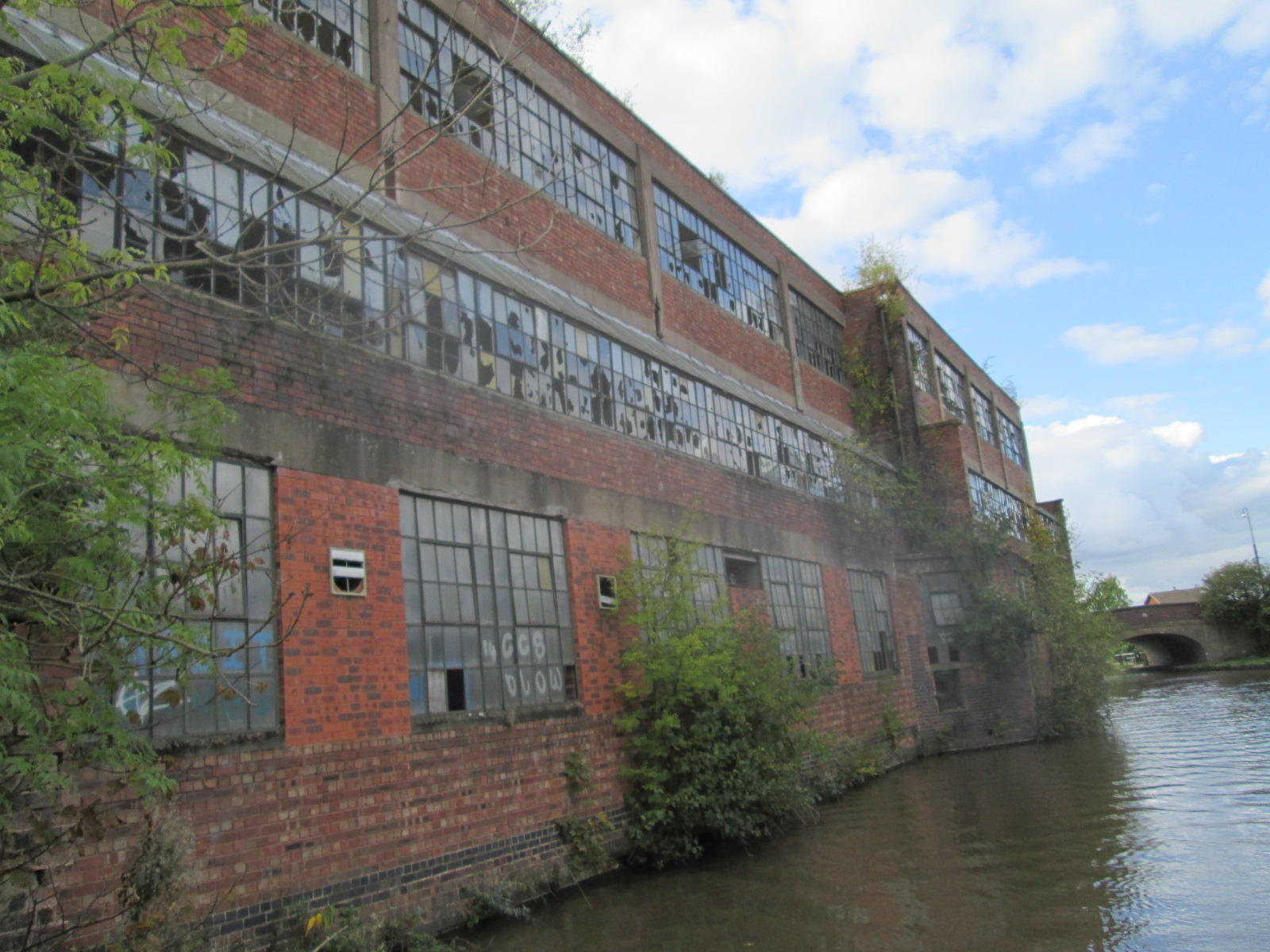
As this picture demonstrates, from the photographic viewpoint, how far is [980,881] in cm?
881

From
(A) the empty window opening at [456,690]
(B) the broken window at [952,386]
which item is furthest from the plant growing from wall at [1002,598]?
(A) the empty window opening at [456,690]

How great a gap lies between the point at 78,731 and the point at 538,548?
601 centimetres

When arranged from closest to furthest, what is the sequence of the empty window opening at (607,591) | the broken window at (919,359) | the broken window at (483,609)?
the broken window at (483,609), the empty window opening at (607,591), the broken window at (919,359)

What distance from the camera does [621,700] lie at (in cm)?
1148

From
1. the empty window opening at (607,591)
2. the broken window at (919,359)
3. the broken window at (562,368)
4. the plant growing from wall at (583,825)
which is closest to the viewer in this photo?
the plant growing from wall at (583,825)

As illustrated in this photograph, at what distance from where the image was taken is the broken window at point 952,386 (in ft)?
89.4

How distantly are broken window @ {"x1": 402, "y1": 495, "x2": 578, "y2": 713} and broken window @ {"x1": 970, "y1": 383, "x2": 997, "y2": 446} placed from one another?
21.6 metres

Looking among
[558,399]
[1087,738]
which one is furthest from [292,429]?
[1087,738]

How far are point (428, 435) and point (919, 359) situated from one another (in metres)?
18.6

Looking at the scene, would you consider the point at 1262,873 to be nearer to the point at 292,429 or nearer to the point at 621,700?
the point at 621,700

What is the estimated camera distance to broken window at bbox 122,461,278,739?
6742 millimetres

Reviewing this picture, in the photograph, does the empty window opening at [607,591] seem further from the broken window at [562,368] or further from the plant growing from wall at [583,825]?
the broken window at [562,368]

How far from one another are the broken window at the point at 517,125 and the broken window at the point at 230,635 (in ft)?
15.0

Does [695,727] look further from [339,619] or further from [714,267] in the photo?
[714,267]
